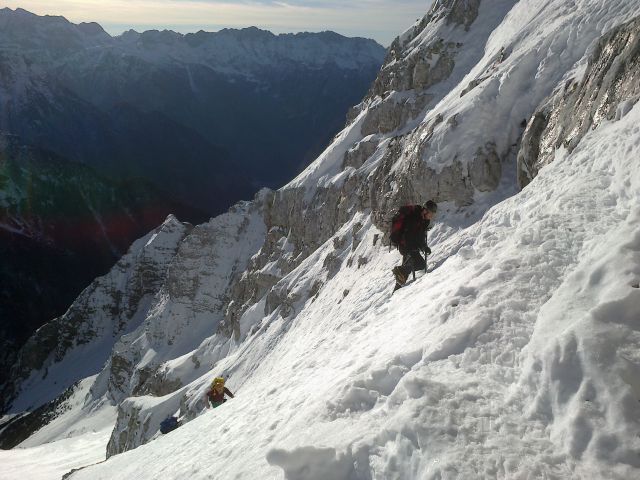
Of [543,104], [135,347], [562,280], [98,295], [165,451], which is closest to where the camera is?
[562,280]

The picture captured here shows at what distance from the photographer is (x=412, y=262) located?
44.0 ft

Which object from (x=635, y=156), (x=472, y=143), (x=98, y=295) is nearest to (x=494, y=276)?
(x=635, y=156)

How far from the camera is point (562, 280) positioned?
710 centimetres

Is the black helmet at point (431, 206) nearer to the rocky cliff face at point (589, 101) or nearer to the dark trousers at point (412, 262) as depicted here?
the dark trousers at point (412, 262)

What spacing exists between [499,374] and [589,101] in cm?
888

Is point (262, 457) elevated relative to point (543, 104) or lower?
lower

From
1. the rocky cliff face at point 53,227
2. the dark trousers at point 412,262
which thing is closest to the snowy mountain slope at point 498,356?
the dark trousers at point 412,262

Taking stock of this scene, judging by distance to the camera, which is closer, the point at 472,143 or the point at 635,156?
the point at 635,156

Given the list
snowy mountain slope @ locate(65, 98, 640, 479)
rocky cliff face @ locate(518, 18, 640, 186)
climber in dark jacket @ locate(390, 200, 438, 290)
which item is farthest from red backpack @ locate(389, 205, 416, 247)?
rocky cliff face @ locate(518, 18, 640, 186)

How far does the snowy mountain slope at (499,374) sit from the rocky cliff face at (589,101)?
81 centimetres

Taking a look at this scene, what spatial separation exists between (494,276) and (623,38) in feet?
26.6

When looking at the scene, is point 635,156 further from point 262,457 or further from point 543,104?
point 543,104

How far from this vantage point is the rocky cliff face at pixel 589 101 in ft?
34.2

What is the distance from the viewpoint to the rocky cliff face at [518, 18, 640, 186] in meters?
10.4
